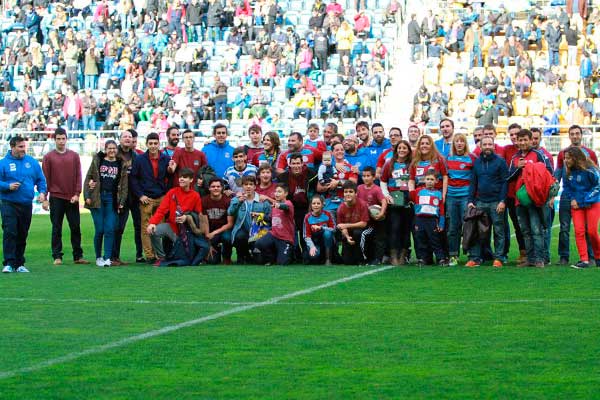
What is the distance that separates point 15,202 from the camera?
15.1 metres

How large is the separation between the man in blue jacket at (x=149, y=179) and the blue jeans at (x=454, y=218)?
3.77 meters

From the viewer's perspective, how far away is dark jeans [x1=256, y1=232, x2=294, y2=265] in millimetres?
15711

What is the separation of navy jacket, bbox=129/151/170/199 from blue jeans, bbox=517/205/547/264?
4640mm

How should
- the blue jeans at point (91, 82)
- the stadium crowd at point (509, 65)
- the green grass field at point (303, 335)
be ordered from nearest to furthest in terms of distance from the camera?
the green grass field at point (303, 335) < the stadium crowd at point (509, 65) < the blue jeans at point (91, 82)

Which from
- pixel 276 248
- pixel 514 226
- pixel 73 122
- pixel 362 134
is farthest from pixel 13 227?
pixel 73 122

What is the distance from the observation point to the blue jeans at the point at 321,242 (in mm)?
15586

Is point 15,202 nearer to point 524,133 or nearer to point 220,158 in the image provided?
point 220,158

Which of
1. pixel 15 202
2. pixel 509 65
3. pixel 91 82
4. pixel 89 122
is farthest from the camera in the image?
pixel 91 82

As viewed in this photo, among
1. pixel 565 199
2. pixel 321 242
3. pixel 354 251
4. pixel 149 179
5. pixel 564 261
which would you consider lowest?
pixel 564 261

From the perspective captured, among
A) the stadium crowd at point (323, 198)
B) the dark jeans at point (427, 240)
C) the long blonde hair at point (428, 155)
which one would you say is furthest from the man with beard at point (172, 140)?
the dark jeans at point (427, 240)

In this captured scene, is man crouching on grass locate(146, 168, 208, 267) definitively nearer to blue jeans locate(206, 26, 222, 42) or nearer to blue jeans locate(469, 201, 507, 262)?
blue jeans locate(469, 201, 507, 262)

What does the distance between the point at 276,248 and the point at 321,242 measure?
58cm

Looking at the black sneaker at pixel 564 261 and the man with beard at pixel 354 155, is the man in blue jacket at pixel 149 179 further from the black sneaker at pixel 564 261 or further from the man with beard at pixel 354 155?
the black sneaker at pixel 564 261

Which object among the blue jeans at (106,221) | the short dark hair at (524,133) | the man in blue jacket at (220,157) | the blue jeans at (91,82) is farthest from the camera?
the blue jeans at (91,82)
